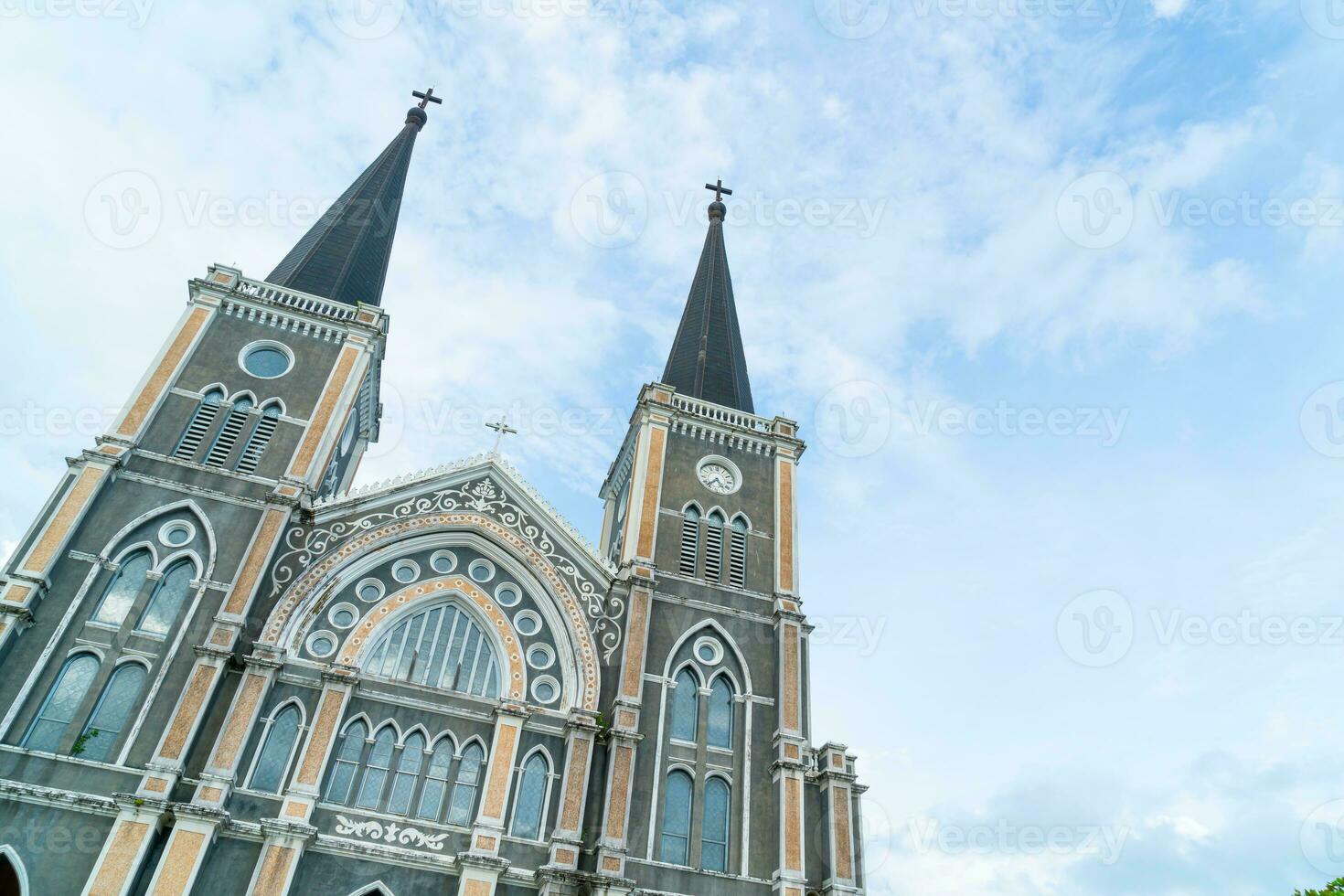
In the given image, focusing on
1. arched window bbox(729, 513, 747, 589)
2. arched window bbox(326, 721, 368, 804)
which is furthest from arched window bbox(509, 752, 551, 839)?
arched window bbox(729, 513, 747, 589)

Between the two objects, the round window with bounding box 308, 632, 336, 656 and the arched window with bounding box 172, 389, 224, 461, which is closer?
the round window with bounding box 308, 632, 336, 656

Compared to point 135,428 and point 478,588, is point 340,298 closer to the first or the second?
point 135,428

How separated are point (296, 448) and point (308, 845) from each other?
10826 mm

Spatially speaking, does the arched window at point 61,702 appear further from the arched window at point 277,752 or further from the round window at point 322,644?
the round window at point 322,644

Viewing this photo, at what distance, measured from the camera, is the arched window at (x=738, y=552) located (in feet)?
94.3

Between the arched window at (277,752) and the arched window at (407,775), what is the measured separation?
2.38 metres

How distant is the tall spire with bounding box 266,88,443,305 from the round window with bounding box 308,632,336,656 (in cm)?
1221

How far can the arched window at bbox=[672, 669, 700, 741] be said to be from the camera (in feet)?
81.7

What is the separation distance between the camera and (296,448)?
2677 cm

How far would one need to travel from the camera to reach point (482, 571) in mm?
26109

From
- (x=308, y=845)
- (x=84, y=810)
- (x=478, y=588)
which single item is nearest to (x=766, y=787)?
(x=478, y=588)

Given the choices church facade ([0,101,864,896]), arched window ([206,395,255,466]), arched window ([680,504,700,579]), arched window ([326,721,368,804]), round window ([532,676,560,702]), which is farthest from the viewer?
arched window ([680,504,700,579])

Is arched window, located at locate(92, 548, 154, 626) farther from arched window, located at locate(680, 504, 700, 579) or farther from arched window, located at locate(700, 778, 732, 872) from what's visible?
arched window, located at locate(700, 778, 732, 872)

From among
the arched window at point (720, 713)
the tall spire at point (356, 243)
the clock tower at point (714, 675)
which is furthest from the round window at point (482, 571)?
the tall spire at point (356, 243)
